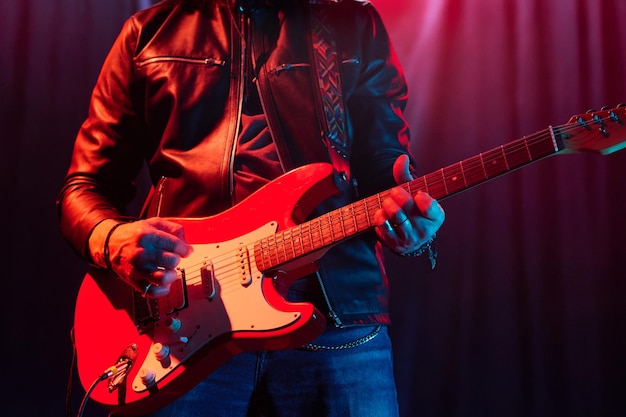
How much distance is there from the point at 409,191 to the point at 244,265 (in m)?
0.46

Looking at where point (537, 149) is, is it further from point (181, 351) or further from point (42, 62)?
point (42, 62)

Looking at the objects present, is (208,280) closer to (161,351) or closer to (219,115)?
(161,351)

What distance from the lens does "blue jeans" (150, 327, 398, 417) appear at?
4.52 feet

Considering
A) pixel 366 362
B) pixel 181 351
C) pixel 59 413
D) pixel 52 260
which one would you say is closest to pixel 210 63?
pixel 181 351

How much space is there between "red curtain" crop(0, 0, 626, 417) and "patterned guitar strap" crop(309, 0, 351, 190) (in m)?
1.06

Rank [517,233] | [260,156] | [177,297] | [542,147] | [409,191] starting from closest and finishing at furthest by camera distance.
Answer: [542,147], [409,191], [177,297], [260,156], [517,233]

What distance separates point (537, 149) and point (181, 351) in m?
0.98

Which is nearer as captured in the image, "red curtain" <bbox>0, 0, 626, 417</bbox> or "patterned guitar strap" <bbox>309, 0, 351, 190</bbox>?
"patterned guitar strap" <bbox>309, 0, 351, 190</bbox>

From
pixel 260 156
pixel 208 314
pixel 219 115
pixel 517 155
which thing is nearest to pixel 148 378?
pixel 208 314

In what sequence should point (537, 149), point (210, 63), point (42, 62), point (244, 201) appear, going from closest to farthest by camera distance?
point (537, 149), point (244, 201), point (210, 63), point (42, 62)

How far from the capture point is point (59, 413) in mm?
2438

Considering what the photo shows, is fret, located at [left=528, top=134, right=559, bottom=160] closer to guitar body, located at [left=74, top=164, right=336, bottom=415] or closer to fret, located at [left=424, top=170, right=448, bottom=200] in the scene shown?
fret, located at [left=424, top=170, right=448, bottom=200]

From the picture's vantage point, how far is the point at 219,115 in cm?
166

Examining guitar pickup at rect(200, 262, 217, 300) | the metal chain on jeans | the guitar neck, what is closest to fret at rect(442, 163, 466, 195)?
the guitar neck
